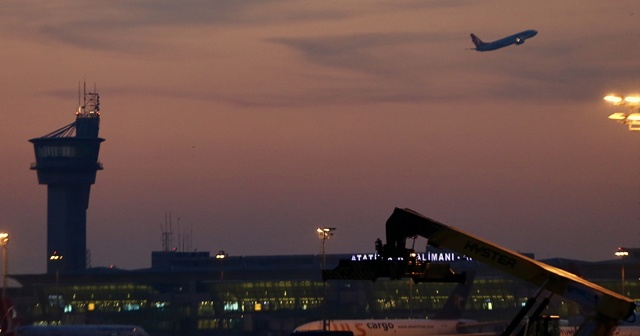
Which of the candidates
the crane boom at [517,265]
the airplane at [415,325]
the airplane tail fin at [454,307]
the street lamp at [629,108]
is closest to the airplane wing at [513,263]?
the crane boom at [517,265]

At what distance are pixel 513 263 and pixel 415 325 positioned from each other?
80.5 metres

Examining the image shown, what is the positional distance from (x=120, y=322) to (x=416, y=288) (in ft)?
174

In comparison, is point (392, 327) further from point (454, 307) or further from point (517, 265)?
point (517, 265)

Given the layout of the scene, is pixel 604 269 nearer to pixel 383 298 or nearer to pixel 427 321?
pixel 383 298

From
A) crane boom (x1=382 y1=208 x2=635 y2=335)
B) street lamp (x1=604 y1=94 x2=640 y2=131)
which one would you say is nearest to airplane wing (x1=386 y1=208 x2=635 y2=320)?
crane boom (x1=382 y1=208 x2=635 y2=335)

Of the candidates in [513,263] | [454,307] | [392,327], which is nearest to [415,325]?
[392,327]

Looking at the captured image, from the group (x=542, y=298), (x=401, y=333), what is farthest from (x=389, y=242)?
(x=401, y=333)

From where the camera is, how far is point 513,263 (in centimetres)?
2805

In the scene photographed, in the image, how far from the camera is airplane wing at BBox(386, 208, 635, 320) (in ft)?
85.3

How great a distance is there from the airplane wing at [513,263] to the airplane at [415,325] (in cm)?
6071

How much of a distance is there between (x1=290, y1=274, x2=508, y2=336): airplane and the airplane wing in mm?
60714

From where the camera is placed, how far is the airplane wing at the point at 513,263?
26.0 m

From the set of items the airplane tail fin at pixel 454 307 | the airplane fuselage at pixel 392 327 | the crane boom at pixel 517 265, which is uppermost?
the airplane tail fin at pixel 454 307

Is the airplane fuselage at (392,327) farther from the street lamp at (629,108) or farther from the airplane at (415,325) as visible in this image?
the street lamp at (629,108)
